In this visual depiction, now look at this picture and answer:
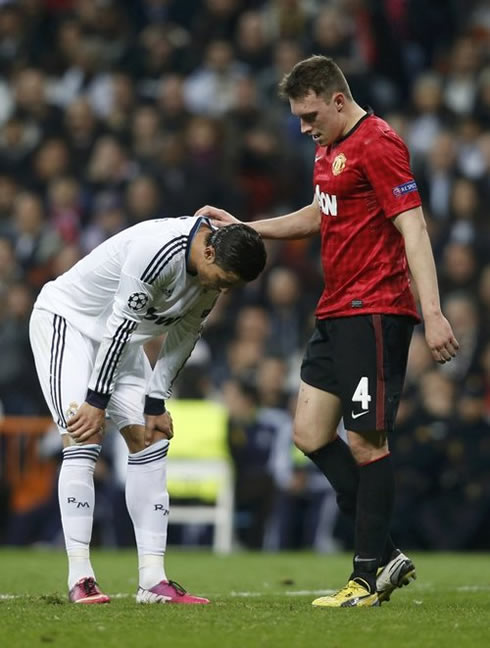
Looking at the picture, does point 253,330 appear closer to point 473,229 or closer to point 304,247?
point 304,247

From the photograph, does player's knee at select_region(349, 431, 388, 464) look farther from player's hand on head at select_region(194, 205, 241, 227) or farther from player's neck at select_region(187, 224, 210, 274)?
player's hand on head at select_region(194, 205, 241, 227)

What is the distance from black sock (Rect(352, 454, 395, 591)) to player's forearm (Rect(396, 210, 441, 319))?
2.49 ft

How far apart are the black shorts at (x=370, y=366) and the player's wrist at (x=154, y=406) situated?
2.59 feet

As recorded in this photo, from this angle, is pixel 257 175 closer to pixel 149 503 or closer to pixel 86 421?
pixel 149 503

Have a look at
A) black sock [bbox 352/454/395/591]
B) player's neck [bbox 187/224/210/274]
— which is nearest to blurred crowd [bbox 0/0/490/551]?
black sock [bbox 352/454/395/591]

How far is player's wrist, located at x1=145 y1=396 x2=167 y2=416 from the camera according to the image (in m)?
6.42

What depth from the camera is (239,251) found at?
5848mm

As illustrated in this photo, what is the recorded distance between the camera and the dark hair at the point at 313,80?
6184 mm

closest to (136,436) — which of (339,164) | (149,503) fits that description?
(149,503)

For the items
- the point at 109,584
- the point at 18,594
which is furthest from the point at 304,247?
the point at 18,594

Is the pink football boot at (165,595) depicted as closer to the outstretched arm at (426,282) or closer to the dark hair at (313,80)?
the outstretched arm at (426,282)

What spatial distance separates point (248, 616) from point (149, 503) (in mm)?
910

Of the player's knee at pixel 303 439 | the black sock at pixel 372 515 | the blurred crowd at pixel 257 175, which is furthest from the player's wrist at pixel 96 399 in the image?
the blurred crowd at pixel 257 175

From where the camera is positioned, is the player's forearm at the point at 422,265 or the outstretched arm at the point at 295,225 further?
the outstretched arm at the point at 295,225
